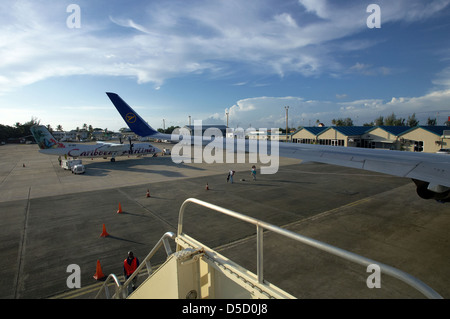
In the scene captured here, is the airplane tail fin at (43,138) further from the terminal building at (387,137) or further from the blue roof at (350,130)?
the blue roof at (350,130)

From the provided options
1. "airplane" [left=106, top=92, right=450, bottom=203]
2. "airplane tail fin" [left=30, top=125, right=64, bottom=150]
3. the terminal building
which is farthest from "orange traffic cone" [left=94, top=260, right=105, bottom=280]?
the terminal building

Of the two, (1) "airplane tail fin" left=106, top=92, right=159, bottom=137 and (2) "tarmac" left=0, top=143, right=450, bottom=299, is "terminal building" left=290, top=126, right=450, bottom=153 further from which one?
(1) "airplane tail fin" left=106, top=92, right=159, bottom=137

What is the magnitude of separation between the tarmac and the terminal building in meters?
28.1

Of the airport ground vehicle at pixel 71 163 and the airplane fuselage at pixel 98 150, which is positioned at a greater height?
the airplane fuselage at pixel 98 150

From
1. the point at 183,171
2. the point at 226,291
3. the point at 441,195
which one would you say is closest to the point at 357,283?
the point at 441,195

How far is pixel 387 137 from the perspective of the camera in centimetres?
5081

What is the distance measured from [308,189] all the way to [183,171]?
16.4m

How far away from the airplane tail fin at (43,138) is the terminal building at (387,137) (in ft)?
173

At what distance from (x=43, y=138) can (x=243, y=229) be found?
121 ft

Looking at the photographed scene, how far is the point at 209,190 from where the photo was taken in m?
21.8

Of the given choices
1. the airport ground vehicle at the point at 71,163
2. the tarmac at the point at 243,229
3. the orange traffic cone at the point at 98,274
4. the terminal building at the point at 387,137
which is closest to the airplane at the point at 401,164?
the tarmac at the point at 243,229

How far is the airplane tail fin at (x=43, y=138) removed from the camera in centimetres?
3597

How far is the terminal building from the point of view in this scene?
43281mm

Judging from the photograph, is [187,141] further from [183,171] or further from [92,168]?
[92,168]
